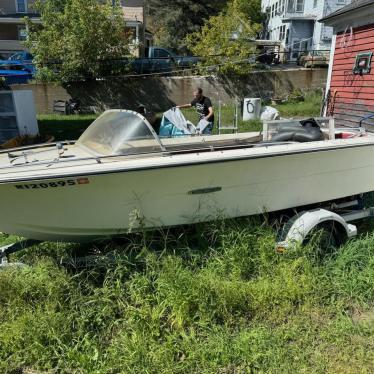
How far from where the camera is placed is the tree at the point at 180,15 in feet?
124

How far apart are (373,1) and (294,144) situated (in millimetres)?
6496

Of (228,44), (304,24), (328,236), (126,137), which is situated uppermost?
(304,24)

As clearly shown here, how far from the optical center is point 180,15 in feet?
124

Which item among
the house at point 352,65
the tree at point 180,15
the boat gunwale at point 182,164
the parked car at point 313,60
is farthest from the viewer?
the tree at point 180,15

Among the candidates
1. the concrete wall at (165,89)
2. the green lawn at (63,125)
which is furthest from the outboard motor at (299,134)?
the concrete wall at (165,89)

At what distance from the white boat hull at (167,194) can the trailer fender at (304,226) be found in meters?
0.26

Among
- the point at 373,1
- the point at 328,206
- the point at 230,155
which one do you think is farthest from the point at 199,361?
the point at 373,1

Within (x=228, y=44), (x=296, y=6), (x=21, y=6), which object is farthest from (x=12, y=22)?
(x=296, y=6)

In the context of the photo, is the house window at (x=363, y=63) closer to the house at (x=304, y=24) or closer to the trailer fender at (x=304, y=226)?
the trailer fender at (x=304, y=226)

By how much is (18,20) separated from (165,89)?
17.0 meters

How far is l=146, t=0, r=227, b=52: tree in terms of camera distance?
124 feet

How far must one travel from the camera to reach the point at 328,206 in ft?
15.9

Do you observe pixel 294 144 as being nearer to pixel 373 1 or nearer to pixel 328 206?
pixel 328 206

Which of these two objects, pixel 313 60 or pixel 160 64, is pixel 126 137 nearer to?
pixel 160 64
